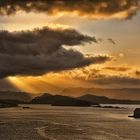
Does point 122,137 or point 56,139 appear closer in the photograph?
point 56,139

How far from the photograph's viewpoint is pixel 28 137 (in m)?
123

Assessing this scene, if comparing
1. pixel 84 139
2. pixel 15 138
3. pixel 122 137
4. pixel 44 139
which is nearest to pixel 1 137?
pixel 15 138

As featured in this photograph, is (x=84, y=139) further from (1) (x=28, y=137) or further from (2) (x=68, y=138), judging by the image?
(1) (x=28, y=137)

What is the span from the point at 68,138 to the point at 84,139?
16.6 ft

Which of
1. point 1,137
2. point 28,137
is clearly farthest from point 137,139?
point 1,137

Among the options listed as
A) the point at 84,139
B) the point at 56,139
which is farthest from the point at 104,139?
the point at 56,139

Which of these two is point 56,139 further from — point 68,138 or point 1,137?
point 1,137

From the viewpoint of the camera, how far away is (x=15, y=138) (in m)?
120

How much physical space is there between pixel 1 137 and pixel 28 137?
8390mm

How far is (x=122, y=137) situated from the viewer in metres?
126

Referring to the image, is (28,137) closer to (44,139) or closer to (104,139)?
(44,139)

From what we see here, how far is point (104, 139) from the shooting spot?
120062 mm

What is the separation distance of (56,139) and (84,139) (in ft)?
27.2

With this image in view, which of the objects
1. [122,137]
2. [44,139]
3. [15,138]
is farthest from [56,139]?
[122,137]
